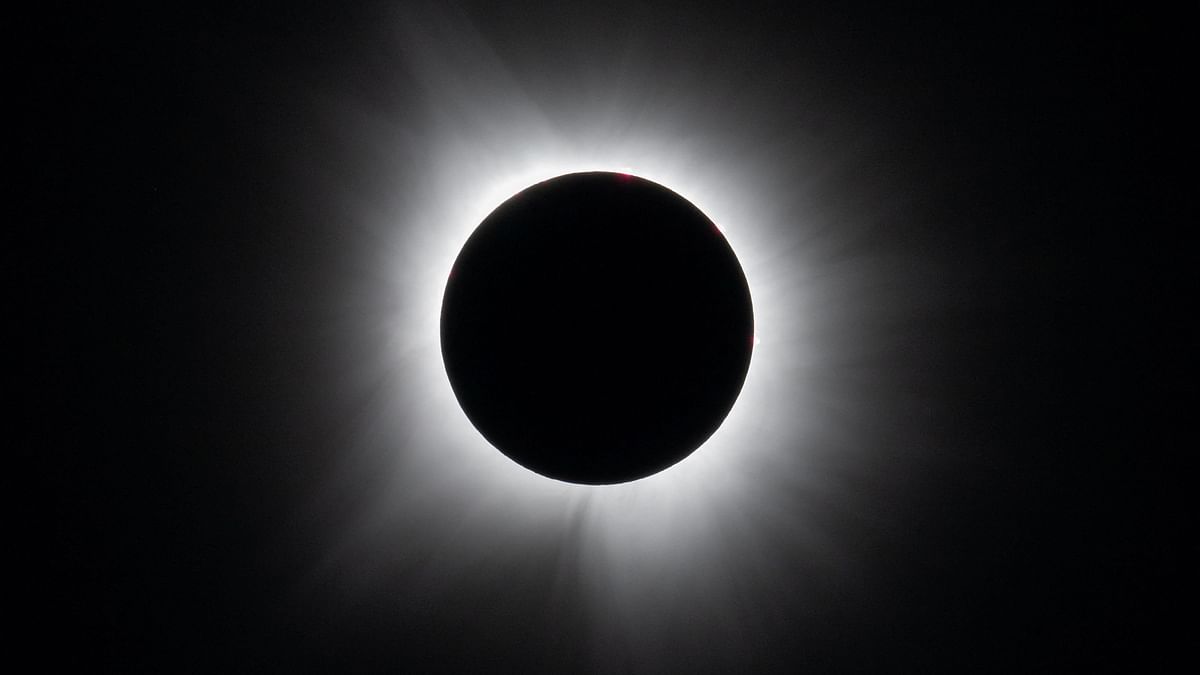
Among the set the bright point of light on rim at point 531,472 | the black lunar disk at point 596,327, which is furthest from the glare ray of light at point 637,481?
the black lunar disk at point 596,327

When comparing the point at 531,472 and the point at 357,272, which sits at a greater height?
the point at 357,272

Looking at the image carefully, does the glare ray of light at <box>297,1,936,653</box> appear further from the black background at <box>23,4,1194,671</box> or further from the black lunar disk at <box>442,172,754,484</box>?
the black lunar disk at <box>442,172,754,484</box>

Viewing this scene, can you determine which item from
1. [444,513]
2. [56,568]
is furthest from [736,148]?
[56,568]

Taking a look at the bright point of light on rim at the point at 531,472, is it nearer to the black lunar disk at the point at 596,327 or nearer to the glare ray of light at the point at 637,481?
the glare ray of light at the point at 637,481

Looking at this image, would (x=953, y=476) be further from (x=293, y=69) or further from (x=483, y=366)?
(x=293, y=69)

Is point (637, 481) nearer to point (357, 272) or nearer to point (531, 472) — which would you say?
point (531, 472)

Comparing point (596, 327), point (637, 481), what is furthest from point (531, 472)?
point (596, 327)
